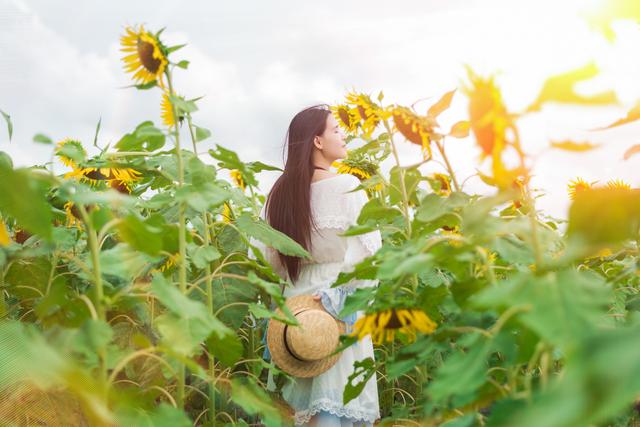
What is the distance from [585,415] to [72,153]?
1188 millimetres

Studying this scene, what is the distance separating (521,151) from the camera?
0.76 metres

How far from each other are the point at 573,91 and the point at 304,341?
1.62 m

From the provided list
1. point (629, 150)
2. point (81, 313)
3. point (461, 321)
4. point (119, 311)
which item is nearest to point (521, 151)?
point (461, 321)

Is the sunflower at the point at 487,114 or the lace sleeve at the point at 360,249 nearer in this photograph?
the sunflower at the point at 487,114

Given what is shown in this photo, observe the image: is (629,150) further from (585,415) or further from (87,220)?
(87,220)

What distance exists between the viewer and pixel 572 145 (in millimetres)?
795

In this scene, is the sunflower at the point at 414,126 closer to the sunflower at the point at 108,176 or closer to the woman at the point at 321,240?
the sunflower at the point at 108,176

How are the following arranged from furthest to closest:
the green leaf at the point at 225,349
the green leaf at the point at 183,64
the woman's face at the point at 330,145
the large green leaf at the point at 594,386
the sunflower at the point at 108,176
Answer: the woman's face at the point at 330,145 < the sunflower at the point at 108,176 < the green leaf at the point at 225,349 < the green leaf at the point at 183,64 < the large green leaf at the point at 594,386

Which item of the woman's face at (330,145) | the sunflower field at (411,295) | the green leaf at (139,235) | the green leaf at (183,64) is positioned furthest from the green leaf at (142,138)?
the woman's face at (330,145)

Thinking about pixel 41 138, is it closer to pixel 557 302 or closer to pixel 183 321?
pixel 183 321

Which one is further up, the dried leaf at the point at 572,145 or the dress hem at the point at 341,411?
the dried leaf at the point at 572,145

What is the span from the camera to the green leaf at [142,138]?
127 centimetres

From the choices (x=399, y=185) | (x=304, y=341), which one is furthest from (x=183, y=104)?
(x=304, y=341)

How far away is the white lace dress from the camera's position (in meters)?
2.48
